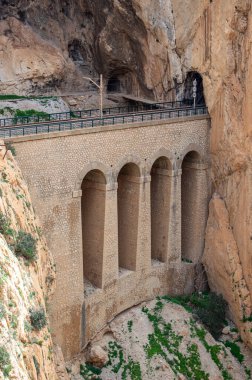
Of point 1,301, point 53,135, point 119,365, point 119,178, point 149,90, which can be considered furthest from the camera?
point 149,90

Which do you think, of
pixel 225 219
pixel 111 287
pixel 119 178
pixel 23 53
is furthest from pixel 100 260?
pixel 23 53

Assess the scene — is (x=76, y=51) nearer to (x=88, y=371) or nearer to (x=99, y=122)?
(x=99, y=122)

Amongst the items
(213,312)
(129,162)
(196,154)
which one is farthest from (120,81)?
(213,312)

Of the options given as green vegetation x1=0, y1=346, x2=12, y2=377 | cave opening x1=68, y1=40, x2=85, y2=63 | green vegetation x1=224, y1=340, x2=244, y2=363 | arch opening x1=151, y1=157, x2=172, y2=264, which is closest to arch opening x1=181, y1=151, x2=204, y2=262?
arch opening x1=151, y1=157, x2=172, y2=264

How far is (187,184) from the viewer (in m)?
45.6

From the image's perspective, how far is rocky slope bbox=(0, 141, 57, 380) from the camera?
24406mm

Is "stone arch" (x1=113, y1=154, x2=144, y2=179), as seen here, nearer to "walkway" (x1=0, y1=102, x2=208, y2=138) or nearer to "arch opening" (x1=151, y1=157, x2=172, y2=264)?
"walkway" (x1=0, y1=102, x2=208, y2=138)

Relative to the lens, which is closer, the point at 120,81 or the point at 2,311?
the point at 2,311

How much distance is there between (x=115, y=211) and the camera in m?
40.2

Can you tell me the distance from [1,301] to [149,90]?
27.2 metres

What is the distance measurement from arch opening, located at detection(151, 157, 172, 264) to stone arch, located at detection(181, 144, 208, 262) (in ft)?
5.65

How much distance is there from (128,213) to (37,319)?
14786 mm

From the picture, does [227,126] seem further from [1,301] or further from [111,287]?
[1,301]

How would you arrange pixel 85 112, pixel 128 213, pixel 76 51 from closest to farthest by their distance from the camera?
1. pixel 128 213
2. pixel 85 112
3. pixel 76 51
